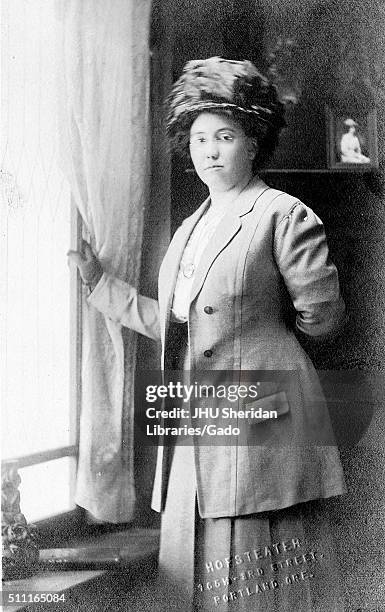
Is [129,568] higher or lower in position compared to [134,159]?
lower

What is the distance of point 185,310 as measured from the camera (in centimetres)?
126

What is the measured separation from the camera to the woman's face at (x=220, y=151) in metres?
1.26

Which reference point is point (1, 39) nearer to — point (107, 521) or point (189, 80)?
point (189, 80)

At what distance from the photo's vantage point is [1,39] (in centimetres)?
134

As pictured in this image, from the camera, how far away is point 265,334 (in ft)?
4.09

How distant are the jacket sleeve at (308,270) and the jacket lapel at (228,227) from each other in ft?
0.23

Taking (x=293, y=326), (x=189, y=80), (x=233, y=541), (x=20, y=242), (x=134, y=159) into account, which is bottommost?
(x=233, y=541)

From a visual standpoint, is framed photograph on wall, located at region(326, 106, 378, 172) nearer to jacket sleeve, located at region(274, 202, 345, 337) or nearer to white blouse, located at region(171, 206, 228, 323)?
jacket sleeve, located at region(274, 202, 345, 337)

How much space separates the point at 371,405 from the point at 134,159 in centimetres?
64

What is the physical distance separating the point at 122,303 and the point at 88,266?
0.09 meters

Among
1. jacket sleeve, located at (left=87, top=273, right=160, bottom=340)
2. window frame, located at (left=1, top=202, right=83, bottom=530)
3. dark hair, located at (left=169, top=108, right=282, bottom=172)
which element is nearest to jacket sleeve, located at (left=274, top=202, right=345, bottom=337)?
dark hair, located at (left=169, top=108, right=282, bottom=172)

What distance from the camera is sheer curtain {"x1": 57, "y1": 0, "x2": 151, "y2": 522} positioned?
129 centimetres

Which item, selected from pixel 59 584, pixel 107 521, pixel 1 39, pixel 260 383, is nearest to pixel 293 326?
pixel 260 383

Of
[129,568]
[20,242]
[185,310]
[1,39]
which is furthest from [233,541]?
[1,39]
